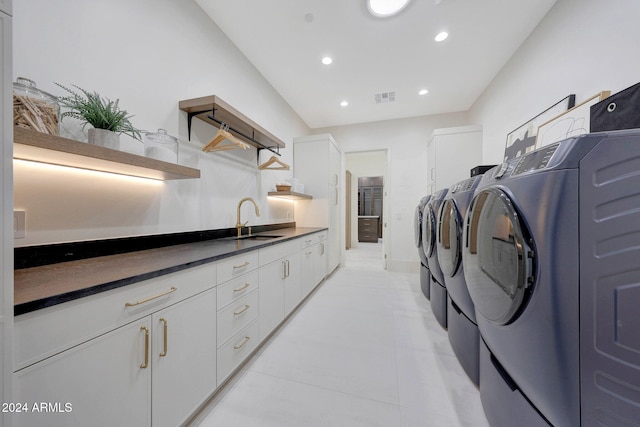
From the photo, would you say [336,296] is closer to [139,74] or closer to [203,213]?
[203,213]

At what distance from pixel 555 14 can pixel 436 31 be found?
911 millimetres

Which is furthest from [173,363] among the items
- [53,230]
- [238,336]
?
[53,230]

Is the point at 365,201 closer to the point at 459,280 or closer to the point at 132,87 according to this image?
the point at 459,280

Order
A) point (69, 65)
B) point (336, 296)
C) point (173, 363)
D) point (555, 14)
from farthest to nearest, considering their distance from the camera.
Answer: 1. point (336, 296)
2. point (555, 14)
3. point (69, 65)
4. point (173, 363)

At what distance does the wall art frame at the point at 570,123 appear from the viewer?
154 centimetres

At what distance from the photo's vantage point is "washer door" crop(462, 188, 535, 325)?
0.72 meters

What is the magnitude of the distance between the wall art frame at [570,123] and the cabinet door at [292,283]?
2.39 m

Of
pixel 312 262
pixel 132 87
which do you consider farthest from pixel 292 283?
pixel 132 87

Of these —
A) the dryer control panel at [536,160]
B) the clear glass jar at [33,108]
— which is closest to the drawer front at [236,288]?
the clear glass jar at [33,108]

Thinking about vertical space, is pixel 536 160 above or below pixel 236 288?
above

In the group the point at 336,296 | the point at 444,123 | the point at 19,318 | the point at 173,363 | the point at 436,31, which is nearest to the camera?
the point at 19,318

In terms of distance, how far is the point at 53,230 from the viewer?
40.2 inches

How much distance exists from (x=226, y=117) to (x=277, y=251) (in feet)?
4.16

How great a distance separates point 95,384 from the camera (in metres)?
0.72
